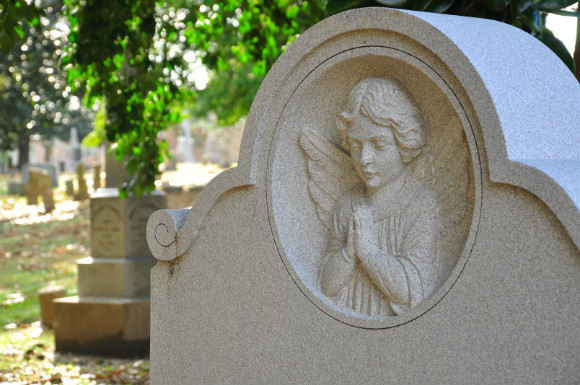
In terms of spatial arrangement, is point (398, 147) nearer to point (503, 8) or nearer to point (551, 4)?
point (503, 8)

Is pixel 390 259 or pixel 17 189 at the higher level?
pixel 17 189

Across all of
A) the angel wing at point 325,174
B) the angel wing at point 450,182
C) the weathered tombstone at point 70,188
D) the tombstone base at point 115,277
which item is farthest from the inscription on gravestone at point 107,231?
the weathered tombstone at point 70,188

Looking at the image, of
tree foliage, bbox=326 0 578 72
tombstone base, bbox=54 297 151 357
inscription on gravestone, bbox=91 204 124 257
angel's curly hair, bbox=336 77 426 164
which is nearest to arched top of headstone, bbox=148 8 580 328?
angel's curly hair, bbox=336 77 426 164

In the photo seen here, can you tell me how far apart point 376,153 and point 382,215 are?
29 centimetres

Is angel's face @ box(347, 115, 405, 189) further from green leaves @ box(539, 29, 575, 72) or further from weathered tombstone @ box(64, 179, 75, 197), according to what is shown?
weathered tombstone @ box(64, 179, 75, 197)

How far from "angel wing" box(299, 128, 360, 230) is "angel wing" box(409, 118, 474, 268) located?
0.44 m

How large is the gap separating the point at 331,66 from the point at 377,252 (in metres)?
0.88

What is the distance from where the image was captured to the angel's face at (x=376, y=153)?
341 cm

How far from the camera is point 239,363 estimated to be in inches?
148

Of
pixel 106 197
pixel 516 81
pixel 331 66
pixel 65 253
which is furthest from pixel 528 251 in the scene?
pixel 65 253

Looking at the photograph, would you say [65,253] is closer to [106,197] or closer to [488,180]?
[106,197]

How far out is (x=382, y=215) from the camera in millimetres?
3484

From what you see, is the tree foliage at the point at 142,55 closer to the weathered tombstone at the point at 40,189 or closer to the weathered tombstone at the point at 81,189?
the weathered tombstone at the point at 40,189

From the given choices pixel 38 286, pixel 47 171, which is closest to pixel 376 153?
pixel 38 286
